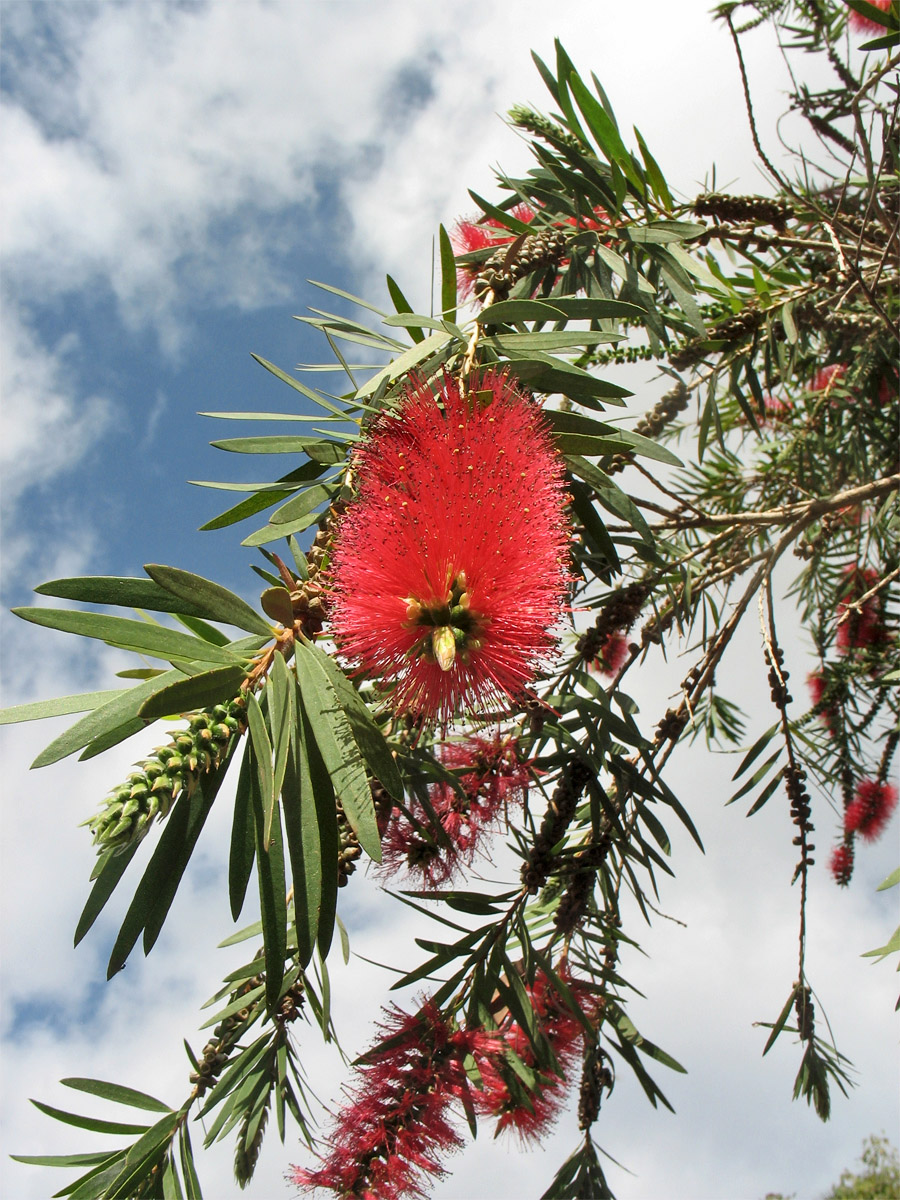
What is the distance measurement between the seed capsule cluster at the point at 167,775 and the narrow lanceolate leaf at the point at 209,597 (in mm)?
95

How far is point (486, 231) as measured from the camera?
6.07 ft

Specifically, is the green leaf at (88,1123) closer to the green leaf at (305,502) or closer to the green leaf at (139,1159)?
the green leaf at (139,1159)

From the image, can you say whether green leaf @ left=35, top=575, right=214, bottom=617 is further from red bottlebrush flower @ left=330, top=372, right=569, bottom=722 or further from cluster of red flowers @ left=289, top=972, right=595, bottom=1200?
cluster of red flowers @ left=289, top=972, right=595, bottom=1200

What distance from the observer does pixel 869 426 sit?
2422mm

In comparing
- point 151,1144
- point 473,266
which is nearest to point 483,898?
point 151,1144

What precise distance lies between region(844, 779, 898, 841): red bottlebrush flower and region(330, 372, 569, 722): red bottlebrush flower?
242 cm

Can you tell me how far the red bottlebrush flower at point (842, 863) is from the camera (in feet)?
9.18

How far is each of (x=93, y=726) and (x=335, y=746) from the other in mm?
238

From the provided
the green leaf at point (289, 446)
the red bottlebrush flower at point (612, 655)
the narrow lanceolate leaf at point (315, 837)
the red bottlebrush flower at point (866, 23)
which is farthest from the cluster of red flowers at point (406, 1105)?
the red bottlebrush flower at point (866, 23)

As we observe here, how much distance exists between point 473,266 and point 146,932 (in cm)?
126

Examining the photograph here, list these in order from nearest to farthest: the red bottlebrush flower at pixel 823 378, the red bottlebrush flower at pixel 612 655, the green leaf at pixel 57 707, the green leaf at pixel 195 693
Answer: the green leaf at pixel 195 693 → the green leaf at pixel 57 707 → the red bottlebrush flower at pixel 612 655 → the red bottlebrush flower at pixel 823 378

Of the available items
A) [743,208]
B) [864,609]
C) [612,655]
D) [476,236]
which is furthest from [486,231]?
[864,609]

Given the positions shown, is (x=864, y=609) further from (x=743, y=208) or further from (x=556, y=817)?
(x=556, y=817)

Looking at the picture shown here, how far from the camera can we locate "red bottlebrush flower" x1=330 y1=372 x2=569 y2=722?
0.86 m
